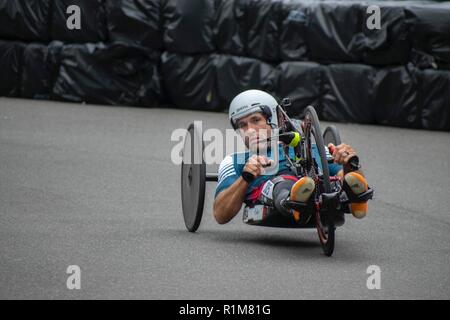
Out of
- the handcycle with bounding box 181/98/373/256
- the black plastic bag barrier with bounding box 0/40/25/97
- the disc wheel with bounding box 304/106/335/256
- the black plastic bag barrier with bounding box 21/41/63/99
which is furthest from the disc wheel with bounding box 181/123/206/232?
the black plastic bag barrier with bounding box 0/40/25/97

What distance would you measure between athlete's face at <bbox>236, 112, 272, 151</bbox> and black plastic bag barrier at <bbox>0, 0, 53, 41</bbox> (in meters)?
8.51

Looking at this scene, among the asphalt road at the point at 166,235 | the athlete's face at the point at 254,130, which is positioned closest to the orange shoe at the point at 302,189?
the asphalt road at the point at 166,235

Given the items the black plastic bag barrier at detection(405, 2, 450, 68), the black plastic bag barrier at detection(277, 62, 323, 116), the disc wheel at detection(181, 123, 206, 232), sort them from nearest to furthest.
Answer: the disc wheel at detection(181, 123, 206, 232), the black plastic bag barrier at detection(405, 2, 450, 68), the black plastic bag barrier at detection(277, 62, 323, 116)

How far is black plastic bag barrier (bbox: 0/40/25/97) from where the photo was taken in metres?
15.0

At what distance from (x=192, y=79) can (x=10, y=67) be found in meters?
2.48

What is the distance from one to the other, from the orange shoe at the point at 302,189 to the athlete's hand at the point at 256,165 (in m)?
0.28

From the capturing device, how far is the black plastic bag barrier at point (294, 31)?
1392 centimetres

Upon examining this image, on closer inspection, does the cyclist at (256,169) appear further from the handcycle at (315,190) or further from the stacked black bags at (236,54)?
the stacked black bags at (236,54)

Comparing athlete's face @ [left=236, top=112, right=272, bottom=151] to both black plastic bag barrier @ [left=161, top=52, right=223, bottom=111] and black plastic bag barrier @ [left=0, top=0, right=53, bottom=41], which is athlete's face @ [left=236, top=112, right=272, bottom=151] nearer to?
black plastic bag barrier @ [left=161, top=52, right=223, bottom=111]

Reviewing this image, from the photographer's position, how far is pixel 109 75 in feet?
48.6

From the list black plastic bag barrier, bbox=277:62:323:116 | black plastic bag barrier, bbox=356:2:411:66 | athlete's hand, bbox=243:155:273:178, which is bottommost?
athlete's hand, bbox=243:155:273:178

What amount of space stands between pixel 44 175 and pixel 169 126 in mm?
3805

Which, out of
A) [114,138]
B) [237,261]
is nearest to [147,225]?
[237,261]

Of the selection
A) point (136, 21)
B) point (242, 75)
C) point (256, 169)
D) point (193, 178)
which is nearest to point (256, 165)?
point (256, 169)
